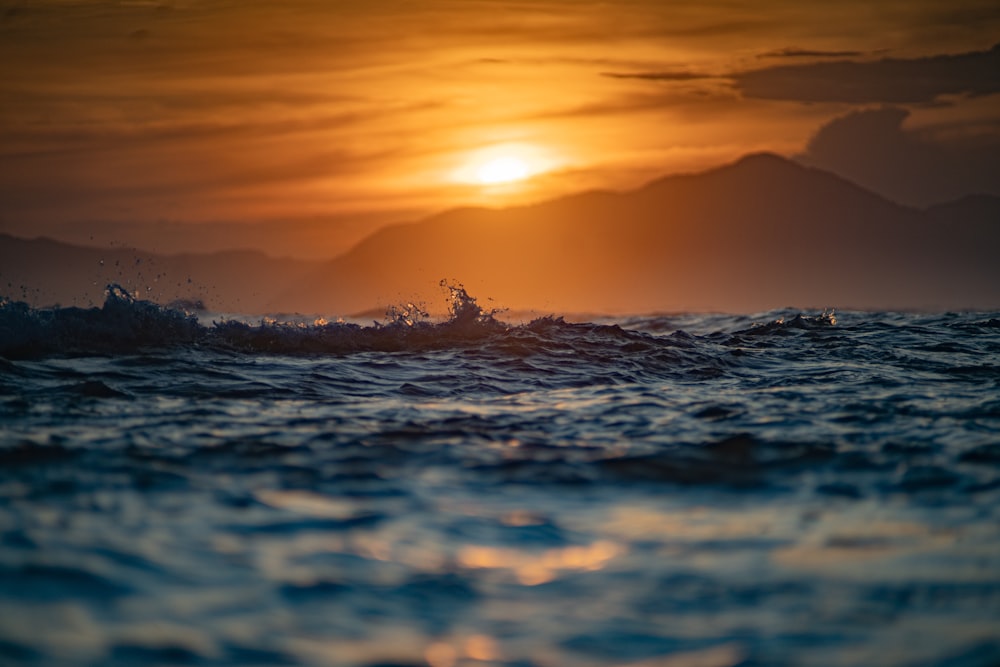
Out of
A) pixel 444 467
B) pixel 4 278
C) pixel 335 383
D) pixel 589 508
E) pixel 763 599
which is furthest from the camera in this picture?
pixel 4 278

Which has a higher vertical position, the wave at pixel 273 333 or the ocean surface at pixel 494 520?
the wave at pixel 273 333

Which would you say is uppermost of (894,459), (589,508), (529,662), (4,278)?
(4,278)

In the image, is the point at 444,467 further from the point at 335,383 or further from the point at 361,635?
the point at 335,383

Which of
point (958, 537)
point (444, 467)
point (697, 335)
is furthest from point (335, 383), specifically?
point (697, 335)

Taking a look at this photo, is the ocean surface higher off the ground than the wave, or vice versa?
the wave

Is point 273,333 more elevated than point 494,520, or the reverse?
point 273,333

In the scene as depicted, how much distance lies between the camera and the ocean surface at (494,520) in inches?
171

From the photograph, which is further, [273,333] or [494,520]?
[273,333]

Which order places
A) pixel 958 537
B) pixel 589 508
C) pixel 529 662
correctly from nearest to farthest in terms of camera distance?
pixel 529 662
pixel 958 537
pixel 589 508

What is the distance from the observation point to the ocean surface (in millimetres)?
4348

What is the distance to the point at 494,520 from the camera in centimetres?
616

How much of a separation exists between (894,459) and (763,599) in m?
3.95

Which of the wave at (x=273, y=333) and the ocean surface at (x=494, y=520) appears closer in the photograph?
the ocean surface at (x=494, y=520)

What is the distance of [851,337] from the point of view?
812 inches
